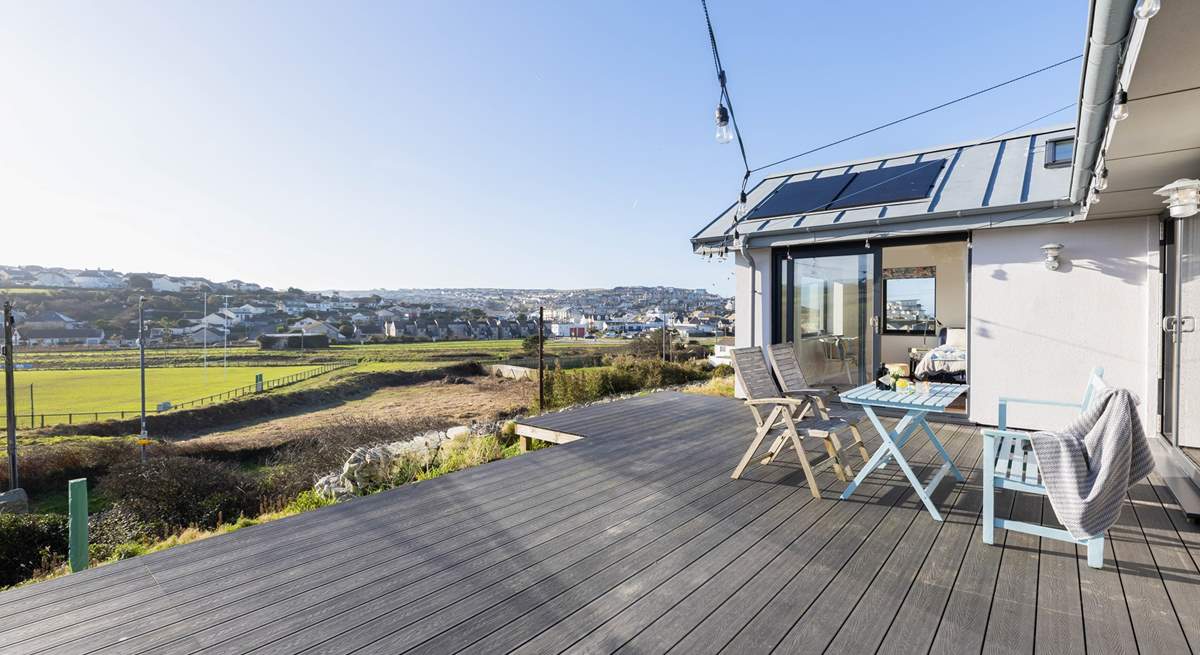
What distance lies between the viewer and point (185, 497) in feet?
39.3

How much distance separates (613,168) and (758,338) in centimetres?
1236

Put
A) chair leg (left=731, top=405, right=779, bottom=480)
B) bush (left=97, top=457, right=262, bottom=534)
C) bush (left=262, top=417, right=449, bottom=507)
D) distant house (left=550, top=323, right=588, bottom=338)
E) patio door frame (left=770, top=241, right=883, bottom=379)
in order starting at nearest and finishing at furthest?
chair leg (left=731, top=405, right=779, bottom=480), patio door frame (left=770, top=241, right=883, bottom=379), bush (left=262, top=417, right=449, bottom=507), bush (left=97, top=457, right=262, bottom=534), distant house (left=550, top=323, right=588, bottom=338)

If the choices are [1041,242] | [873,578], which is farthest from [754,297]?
[873,578]

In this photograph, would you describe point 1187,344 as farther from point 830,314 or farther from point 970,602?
point 830,314

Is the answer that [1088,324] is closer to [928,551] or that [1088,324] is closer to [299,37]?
[928,551]

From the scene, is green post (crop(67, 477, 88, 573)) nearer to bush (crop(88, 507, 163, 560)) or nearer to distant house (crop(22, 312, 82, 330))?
bush (crop(88, 507, 163, 560))

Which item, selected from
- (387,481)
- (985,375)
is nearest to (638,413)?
(387,481)

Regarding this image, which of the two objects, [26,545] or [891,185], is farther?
[26,545]

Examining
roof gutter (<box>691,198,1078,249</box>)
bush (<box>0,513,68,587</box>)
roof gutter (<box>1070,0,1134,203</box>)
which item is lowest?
bush (<box>0,513,68,587</box>)

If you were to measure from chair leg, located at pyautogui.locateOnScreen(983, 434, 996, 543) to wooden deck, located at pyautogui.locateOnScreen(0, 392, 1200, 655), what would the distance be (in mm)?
82

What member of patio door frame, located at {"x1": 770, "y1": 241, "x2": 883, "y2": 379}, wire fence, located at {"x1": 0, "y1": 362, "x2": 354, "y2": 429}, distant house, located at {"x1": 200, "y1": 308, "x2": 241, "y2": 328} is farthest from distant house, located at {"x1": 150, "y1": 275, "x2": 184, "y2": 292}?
patio door frame, located at {"x1": 770, "y1": 241, "x2": 883, "y2": 379}

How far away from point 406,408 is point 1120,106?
3621 cm

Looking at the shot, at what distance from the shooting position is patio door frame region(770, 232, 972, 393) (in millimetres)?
5613

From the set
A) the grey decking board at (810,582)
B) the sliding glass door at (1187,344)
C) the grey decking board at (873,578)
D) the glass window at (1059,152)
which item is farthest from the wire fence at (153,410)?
the sliding glass door at (1187,344)
